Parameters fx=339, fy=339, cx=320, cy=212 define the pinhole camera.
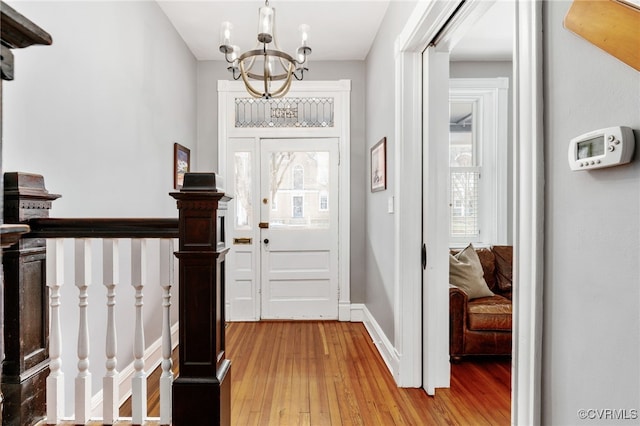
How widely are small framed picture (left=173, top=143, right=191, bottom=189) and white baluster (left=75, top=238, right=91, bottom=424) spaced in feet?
6.42

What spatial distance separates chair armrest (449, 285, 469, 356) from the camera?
2.67 m

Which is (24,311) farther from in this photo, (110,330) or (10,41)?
(10,41)

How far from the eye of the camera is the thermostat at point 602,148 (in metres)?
0.71

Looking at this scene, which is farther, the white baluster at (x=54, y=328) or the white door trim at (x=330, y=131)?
the white door trim at (x=330, y=131)

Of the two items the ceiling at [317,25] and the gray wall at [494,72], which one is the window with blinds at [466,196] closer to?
the gray wall at [494,72]

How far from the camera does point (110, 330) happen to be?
4.32 ft

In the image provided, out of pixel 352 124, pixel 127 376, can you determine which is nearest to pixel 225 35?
pixel 352 124

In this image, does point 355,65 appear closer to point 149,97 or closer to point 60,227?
point 149,97

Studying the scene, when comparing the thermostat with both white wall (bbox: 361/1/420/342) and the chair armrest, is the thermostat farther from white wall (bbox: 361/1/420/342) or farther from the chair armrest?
the chair armrest

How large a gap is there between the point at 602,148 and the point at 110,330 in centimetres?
166

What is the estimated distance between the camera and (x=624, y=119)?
73 cm

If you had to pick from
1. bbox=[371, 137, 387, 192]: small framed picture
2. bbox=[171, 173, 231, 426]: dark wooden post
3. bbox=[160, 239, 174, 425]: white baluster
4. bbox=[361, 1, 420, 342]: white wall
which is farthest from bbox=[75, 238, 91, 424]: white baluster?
bbox=[371, 137, 387, 192]: small framed picture

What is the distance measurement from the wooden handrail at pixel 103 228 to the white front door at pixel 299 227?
2542mm

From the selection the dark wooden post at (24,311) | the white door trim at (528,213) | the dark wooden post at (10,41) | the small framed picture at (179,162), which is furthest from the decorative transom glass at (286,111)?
the dark wooden post at (10,41)
